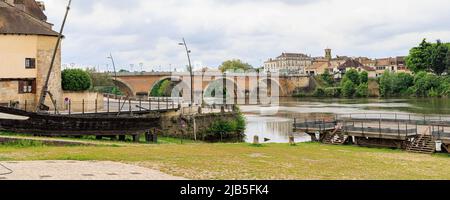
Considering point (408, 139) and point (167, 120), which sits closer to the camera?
point (408, 139)

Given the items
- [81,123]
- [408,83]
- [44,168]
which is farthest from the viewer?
[408,83]

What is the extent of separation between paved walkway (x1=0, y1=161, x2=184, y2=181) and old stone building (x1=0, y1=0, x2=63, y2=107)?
22.0 metres

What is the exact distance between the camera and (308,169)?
17469 millimetres

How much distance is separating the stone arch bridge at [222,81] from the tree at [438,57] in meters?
31.1

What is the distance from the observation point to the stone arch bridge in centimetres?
9619

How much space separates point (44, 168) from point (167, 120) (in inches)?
1104

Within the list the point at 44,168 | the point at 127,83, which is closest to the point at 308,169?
the point at 44,168

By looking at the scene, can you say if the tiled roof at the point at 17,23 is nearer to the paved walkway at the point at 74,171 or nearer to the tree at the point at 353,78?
the paved walkway at the point at 74,171

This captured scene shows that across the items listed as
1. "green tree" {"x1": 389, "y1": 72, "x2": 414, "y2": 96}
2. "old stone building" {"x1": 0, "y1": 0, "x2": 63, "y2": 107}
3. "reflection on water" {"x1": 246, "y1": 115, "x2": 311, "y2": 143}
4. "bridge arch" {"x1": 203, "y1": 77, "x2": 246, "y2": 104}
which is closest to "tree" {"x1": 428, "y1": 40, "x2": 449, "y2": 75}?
"green tree" {"x1": 389, "y1": 72, "x2": 414, "y2": 96}

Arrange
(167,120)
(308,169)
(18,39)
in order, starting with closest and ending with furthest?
(308,169) → (18,39) → (167,120)

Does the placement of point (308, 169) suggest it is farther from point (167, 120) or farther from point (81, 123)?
point (167, 120)

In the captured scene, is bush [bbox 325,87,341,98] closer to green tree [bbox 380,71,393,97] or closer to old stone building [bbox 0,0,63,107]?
green tree [bbox 380,71,393,97]

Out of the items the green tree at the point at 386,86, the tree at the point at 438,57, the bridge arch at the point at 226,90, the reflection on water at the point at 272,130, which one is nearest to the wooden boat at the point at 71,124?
the reflection on water at the point at 272,130

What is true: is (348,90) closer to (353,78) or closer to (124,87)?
(353,78)
